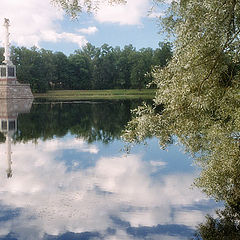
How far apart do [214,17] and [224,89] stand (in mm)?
2142

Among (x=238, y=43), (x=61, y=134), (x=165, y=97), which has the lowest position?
(x=61, y=134)

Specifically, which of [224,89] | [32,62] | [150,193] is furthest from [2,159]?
[32,62]

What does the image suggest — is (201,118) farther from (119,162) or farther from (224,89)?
(119,162)

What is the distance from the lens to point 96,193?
42.0ft

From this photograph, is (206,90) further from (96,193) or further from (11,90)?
(11,90)

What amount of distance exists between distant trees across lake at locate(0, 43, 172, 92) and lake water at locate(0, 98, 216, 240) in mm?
82643

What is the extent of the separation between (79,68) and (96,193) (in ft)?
360

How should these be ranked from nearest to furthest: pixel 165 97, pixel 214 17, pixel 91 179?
1. pixel 214 17
2. pixel 165 97
3. pixel 91 179

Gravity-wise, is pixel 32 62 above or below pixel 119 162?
above

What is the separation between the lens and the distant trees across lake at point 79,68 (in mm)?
105250

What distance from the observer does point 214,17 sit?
9.10m

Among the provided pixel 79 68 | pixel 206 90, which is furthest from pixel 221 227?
pixel 79 68

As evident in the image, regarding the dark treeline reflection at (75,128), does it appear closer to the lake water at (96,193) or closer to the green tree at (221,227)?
the lake water at (96,193)

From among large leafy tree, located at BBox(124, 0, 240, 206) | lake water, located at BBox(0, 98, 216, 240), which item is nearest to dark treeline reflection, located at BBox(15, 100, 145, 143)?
lake water, located at BBox(0, 98, 216, 240)
